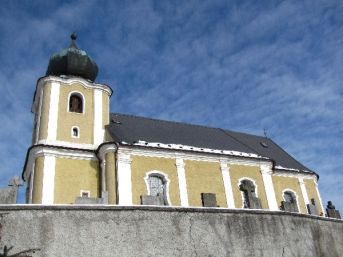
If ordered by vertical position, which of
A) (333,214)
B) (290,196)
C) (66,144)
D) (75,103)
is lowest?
(333,214)

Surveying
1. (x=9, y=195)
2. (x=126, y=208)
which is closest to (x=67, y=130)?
(x=9, y=195)

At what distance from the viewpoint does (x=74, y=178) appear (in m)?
18.8

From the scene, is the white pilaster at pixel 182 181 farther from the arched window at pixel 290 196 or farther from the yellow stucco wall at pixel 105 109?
the arched window at pixel 290 196

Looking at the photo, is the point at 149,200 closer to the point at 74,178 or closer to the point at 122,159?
the point at 122,159

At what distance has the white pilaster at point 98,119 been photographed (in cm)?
2066

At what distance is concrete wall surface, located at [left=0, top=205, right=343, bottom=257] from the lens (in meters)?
9.04

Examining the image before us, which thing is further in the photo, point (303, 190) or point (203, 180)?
point (303, 190)

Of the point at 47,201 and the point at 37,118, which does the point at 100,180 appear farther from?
the point at 37,118

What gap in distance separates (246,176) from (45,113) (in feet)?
33.4

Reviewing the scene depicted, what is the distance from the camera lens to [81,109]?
21.5m

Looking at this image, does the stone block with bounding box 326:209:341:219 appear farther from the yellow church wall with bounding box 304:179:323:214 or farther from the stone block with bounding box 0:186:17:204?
the yellow church wall with bounding box 304:179:323:214

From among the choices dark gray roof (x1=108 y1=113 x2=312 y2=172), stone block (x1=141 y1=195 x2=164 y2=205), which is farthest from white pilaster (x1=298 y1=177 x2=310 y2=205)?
stone block (x1=141 y1=195 x2=164 y2=205)

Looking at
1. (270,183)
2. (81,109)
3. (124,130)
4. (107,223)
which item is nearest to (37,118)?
(81,109)

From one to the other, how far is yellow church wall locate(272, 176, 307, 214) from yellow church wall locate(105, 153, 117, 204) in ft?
Answer: 30.2
